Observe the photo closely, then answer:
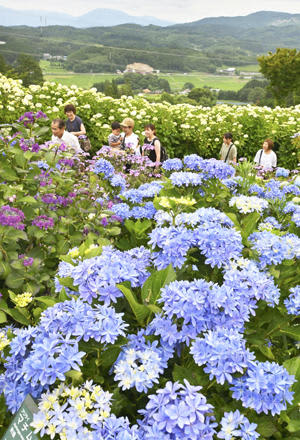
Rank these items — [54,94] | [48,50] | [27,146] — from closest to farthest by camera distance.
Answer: [27,146] < [54,94] < [48,50]

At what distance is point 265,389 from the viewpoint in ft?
3.47

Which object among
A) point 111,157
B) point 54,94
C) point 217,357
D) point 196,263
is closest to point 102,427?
point 217,357

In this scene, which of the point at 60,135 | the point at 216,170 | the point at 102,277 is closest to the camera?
the point at 102,277

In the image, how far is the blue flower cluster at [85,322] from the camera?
115 cm

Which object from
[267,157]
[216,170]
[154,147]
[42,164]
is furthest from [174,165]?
[267,157]

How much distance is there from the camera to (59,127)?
16.0ft

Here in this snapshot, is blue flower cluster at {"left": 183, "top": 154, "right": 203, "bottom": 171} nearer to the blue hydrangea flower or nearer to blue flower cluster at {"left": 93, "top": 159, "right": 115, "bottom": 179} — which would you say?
blue flower cluster at {"left": 93, "top": 159, "right": 115, "bottom": 179}

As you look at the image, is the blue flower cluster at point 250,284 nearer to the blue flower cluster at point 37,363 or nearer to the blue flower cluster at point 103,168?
the blue flower cluster at point 37,363

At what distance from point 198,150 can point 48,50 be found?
3770 centimetres

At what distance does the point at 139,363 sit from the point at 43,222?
124 cm

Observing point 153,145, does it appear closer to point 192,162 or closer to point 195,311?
point 192,162

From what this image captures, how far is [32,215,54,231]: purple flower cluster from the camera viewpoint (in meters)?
2.23

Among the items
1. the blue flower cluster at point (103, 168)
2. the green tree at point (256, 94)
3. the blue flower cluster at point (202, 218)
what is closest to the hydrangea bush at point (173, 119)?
the blue flower cluster at point (103, 168)

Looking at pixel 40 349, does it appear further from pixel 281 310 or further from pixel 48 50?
pixel 48 50
